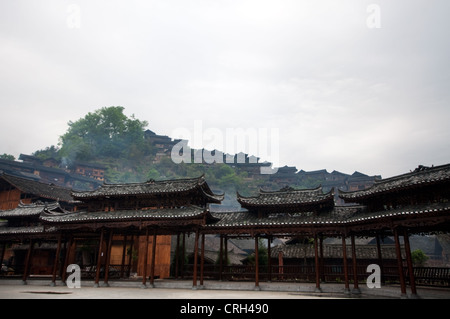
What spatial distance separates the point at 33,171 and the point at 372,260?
67553 mm

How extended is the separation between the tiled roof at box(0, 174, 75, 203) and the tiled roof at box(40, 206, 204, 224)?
13563mm

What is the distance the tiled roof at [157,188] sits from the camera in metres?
22.1

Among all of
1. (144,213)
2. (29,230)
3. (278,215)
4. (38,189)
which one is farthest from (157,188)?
(38,189)

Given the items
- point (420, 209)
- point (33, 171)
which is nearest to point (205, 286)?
point (420, 209)

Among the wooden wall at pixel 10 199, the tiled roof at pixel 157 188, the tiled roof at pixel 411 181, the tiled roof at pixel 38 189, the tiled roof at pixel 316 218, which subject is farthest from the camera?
the wooden wall at pixel 10 199

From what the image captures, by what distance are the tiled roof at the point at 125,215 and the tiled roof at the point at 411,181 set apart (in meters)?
10.3

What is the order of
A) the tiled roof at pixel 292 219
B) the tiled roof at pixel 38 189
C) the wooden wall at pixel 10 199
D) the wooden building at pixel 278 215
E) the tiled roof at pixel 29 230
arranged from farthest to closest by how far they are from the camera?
the wooden wall at pixel 10 199, the tiled roof at pixel 38 189, the tiled roof at pixel 29 230, the tiled roof at pixel 292 219, the wooden building at pixel 278 215

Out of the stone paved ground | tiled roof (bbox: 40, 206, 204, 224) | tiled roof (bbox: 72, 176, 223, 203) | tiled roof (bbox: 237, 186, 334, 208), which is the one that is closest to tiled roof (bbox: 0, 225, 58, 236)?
tiled roof (bbox: 40, 206, 204, 224)

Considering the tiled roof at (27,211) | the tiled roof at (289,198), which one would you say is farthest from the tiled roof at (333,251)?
the tiled roof at (27,211)

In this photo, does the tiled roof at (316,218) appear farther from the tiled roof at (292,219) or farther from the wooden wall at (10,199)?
the wooden wall at (10,199)

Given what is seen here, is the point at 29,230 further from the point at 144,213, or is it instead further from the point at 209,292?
the point at 209,292

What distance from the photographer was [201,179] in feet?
73.7

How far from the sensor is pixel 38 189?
127ft
